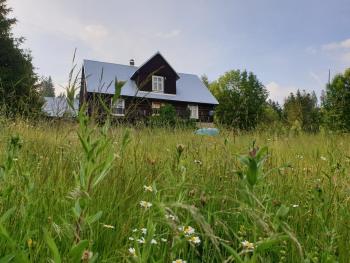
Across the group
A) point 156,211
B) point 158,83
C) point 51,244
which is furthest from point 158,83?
point 51,244

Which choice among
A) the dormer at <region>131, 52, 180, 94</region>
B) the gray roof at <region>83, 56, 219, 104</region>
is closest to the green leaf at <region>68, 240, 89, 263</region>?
the gray roof at <region>83, 56, 219, 104</region>

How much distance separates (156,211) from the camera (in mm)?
1519

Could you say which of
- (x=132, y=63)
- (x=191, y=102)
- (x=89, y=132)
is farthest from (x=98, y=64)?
(x=89, y=132)

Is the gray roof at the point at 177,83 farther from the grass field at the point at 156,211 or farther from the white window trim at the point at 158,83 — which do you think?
the grass field at the point at 156,211

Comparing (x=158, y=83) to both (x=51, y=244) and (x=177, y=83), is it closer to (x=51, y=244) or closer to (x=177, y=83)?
(x=177, y=83)

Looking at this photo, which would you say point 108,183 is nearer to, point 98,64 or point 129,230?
point 129,230

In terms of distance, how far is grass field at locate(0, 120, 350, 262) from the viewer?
3.21 feet

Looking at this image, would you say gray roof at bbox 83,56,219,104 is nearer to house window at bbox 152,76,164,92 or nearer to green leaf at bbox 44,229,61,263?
house window at bbox 152,76,164,92

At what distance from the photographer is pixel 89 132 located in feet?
3.24

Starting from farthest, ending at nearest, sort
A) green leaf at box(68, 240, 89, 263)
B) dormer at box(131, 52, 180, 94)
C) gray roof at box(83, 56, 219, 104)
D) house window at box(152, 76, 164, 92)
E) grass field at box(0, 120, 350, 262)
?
house window at box(152, 76, 164, 92)
dormer at box(131, 52, 180, 94)
gray roof at box(83, 56, 219, 104)
grass field at box(0, 120, 350, 262)
green leaf at box(68, 240, 89, 263)

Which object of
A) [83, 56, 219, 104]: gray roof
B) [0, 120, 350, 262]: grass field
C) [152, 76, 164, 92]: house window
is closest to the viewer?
[0, 120, 350, 262]: grass field

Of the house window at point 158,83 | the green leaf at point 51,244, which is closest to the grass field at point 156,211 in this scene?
the green leaf at point 51,244

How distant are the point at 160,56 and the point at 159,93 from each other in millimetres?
3114

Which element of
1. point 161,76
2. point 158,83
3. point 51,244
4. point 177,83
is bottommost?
point 51,244
